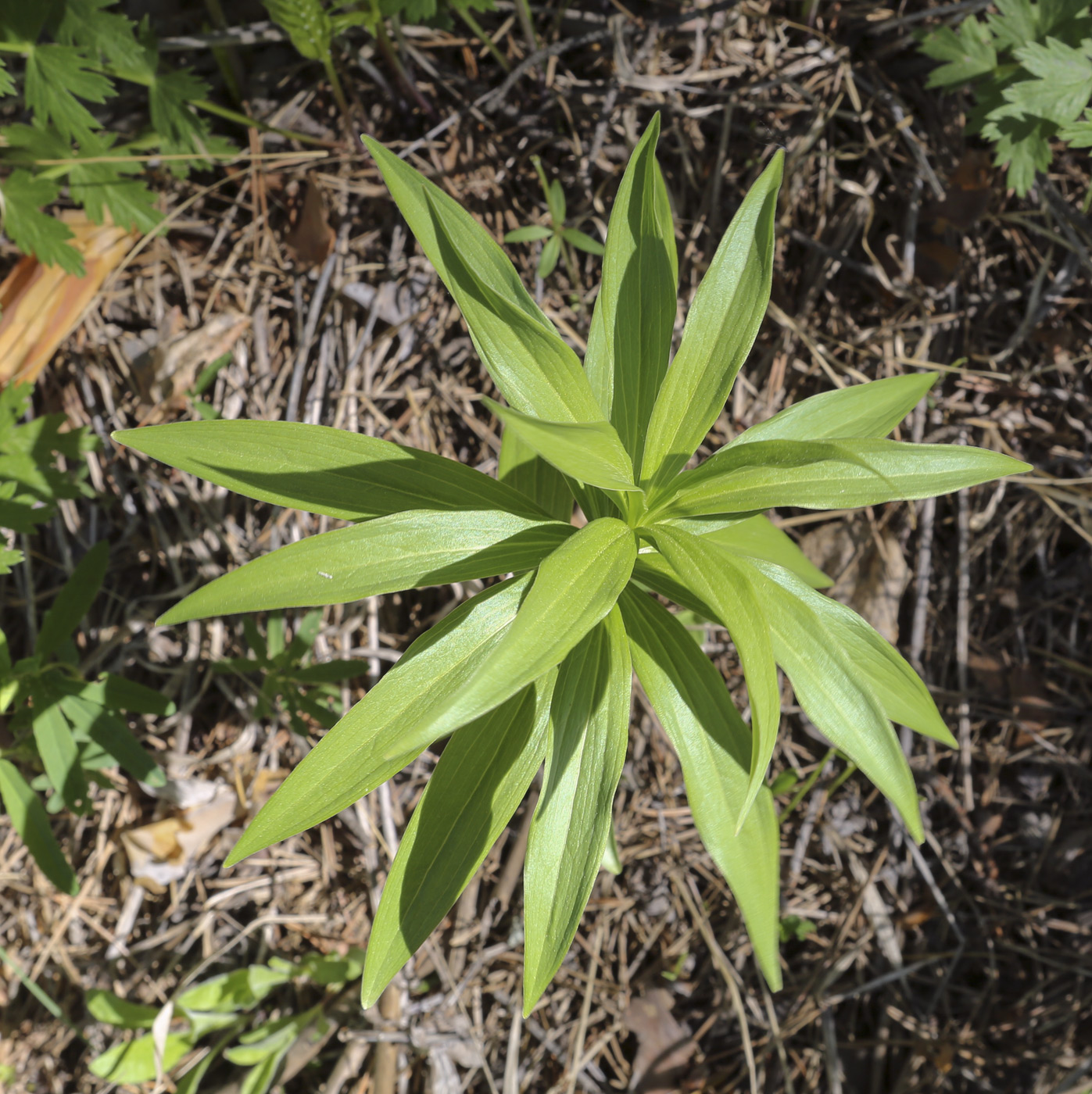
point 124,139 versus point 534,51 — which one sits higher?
point 124,139

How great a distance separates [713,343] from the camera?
1.26 m

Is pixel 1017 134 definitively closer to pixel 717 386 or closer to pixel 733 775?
pixel 717 386

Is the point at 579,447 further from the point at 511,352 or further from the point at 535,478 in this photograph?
the point at 535,478

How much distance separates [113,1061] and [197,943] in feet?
1.07

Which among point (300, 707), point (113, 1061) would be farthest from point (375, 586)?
point (113, 1061)

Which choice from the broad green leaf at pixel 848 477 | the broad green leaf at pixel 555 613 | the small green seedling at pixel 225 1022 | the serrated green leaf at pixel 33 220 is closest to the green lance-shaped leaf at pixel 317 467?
the broad green leaf at pixel 555 613

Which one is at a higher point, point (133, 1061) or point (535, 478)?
point (535, 478)

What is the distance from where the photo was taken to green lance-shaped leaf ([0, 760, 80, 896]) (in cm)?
170

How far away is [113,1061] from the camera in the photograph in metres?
2.09

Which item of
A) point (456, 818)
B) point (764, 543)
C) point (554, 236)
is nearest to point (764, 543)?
point (764, 543)

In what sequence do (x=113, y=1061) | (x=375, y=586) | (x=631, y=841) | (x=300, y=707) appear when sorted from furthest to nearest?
(x=631, y=841) → (x=113, y=1061) → (x=300, y=707) → (x=375, y=586)

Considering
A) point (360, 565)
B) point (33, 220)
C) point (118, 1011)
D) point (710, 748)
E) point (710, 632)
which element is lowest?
point (118, 1011)

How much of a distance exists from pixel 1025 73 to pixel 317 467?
6.71 ft

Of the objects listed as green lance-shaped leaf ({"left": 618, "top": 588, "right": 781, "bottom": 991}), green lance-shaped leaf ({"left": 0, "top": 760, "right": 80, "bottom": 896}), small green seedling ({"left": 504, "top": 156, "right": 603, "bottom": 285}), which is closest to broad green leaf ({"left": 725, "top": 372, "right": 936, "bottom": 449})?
green lance-shaped leaf ({"left": 618, "top": 588, "right": 781, "bottom": 991})
